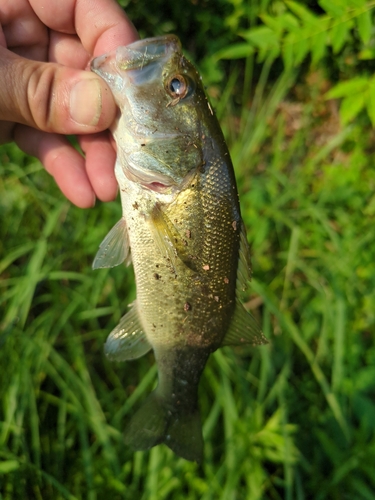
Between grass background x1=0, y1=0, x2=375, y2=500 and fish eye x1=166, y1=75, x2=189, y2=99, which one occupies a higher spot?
fish eye x1=166, y1=75, x2=189, y2=99

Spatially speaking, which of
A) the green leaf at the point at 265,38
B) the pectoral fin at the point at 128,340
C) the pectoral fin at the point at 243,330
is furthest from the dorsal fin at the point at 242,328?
the green leaf at the point at 265,38

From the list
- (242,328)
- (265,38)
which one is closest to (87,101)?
(242,328)

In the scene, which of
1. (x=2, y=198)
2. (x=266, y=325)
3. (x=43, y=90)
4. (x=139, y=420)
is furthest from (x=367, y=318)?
(x=2, y=198)

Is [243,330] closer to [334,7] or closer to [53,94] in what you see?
[53,94]

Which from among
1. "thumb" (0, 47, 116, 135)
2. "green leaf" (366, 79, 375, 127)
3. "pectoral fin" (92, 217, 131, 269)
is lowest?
"pectoral fin" (92, 217, 131, 269)

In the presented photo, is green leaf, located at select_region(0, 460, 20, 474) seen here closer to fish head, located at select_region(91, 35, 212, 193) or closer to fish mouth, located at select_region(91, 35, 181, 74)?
fish head, located at select_region(91, 35, 212, 193)

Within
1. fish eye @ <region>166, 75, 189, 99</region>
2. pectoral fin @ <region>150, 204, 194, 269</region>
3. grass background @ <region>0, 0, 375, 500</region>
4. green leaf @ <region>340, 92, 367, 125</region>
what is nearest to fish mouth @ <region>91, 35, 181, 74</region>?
fish eye @ <region>166, 75, 189, 99</region>

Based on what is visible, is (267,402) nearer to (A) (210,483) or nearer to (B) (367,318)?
(A) (210,483)

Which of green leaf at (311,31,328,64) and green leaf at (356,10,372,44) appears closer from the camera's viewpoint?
green leaf at (356,10,372,44)
